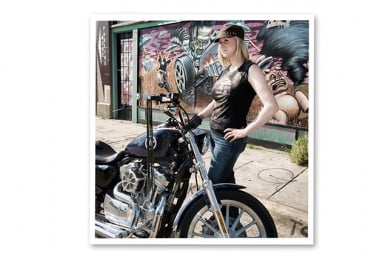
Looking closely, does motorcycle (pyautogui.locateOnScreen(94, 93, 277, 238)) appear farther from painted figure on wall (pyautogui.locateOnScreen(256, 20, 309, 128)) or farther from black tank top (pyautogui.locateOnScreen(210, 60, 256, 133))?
painted figure on wall (pyautogui.locateOnScreen(256, 20, 309, 128))

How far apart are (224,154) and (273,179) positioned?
1.67 ft

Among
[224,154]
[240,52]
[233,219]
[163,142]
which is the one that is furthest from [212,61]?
[233,219]

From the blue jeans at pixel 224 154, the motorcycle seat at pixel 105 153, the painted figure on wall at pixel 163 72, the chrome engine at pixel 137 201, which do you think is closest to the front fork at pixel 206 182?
the chrome engine at pixel 137 201

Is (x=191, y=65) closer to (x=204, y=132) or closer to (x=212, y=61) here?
(x=212, y=61)

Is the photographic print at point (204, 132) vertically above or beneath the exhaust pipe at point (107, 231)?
above

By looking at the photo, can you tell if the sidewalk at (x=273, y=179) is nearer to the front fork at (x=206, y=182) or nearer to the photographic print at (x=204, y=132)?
the photographic print at (x=204, y=132)

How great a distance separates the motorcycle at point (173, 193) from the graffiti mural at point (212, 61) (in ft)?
1.66

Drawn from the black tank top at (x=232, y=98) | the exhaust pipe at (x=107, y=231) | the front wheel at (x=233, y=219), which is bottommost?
the exhaust pipe at (x=107, y=231)

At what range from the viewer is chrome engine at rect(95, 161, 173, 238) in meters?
2.05
